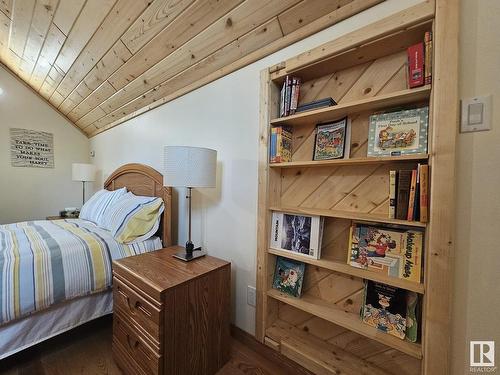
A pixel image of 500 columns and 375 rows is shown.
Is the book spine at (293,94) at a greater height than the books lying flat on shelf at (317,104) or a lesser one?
greater

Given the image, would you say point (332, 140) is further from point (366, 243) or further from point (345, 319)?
point (345, 319)

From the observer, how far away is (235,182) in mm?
1576

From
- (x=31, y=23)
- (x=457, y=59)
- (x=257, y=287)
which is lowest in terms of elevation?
(x=257, y=287)

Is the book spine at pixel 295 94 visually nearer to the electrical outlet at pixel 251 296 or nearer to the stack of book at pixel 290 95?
the stack of book at pixel 290 95

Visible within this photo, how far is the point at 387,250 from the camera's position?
1006 millimetres

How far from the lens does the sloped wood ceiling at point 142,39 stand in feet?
4.01

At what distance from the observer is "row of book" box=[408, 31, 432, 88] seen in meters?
0.85

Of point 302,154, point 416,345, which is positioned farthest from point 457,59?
point 416,345

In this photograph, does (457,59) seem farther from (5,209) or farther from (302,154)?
(5,209)

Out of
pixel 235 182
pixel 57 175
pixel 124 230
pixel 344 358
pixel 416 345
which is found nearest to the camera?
pixel 416 345

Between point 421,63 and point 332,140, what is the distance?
0.46 meters

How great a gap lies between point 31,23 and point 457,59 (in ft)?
10.4

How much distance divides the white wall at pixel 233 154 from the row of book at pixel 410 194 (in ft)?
2.53

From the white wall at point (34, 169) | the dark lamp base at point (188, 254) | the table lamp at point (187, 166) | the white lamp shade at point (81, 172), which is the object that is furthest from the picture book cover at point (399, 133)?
the white wall at point (34, 169)
